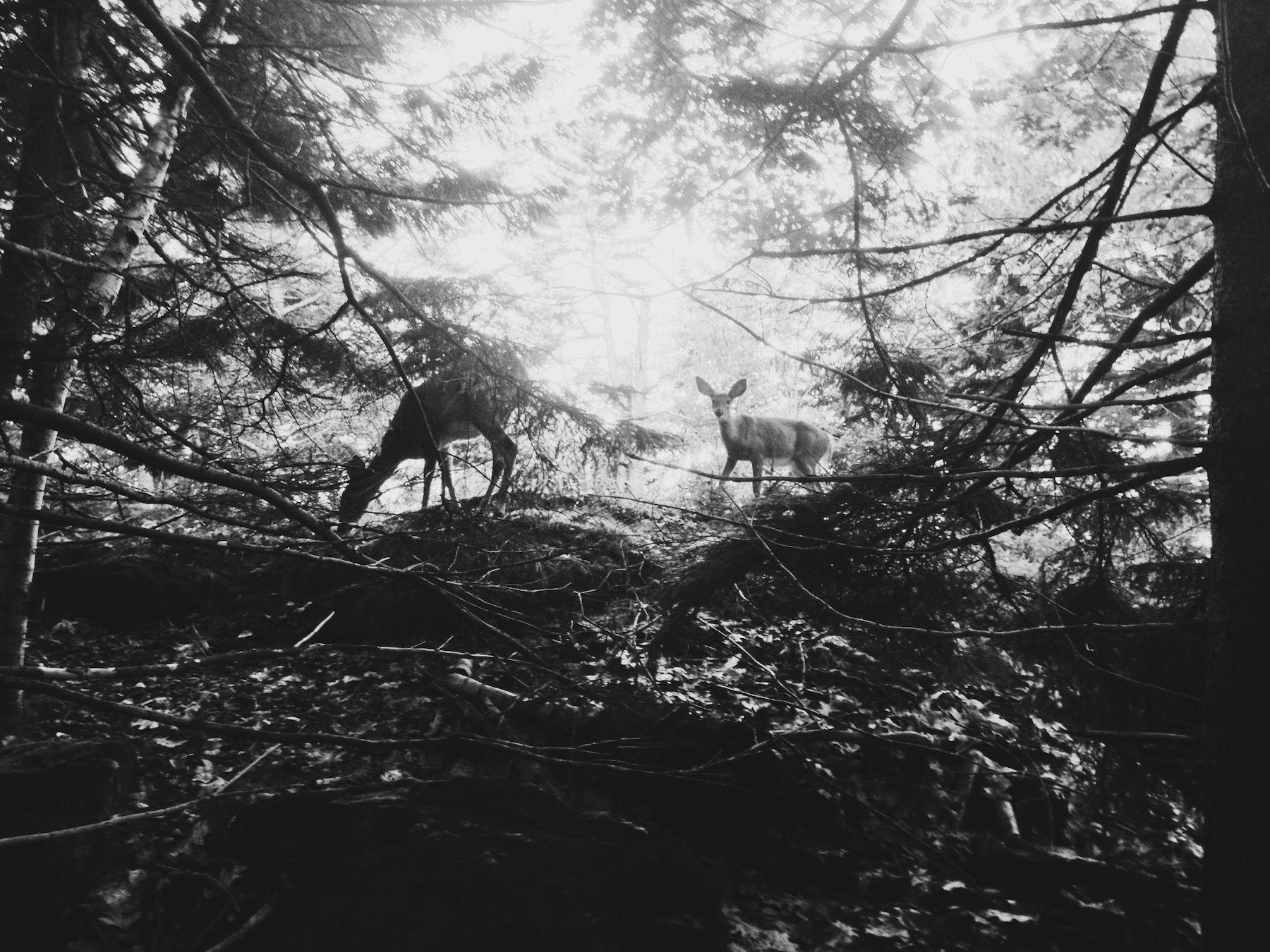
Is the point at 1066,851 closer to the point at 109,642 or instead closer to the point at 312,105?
the point at 312,105

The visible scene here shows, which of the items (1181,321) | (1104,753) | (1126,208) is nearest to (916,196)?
(1126,208)

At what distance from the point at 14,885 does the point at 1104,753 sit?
17.7 feet

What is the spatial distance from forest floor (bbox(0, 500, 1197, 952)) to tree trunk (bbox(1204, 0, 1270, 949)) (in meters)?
0.83

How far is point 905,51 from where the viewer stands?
2.81 meters

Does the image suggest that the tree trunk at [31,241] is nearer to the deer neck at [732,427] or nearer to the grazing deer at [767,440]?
the grazing deer at [767,440]

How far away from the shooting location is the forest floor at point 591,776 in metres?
3.16

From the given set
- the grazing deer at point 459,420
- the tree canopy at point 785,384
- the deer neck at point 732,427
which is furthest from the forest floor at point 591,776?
the deer neck at point 732,427

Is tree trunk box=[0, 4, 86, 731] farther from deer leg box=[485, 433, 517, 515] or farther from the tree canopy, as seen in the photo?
deer leg box=[485, 433, 517, 515]

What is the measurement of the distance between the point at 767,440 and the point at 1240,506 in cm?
857

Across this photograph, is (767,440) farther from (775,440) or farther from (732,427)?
(732,427)

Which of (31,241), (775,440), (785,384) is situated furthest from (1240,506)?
(775,440)

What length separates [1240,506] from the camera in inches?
95.7

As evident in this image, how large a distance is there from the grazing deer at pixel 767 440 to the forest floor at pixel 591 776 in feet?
13.6

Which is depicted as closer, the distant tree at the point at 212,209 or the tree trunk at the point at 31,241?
the distant tree at the point at 212,209
